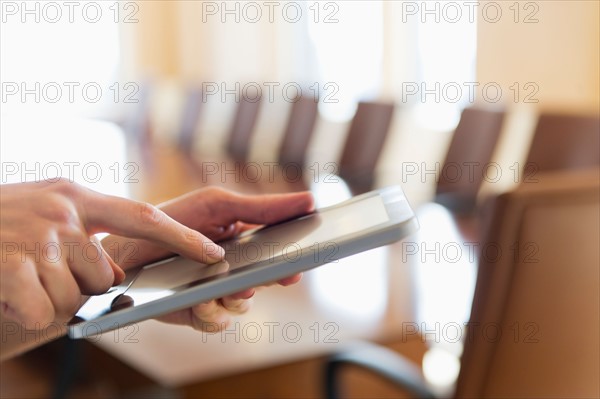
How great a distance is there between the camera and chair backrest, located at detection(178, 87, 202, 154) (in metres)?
5.64

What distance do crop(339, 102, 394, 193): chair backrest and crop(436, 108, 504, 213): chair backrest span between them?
1.34 ft

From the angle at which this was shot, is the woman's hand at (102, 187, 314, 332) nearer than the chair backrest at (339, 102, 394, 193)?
Yes

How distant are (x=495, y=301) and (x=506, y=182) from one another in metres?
3.32

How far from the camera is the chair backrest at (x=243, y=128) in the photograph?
505 cm

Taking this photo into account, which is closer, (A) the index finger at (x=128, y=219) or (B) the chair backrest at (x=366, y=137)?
(A) the index finger at (x=128, y=219)

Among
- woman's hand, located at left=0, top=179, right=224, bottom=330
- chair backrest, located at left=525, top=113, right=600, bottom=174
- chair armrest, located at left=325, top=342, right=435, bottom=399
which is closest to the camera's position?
woman's hand, located at left=0, top=179, right=224, bottom=330

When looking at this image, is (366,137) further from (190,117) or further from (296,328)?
(296,328)

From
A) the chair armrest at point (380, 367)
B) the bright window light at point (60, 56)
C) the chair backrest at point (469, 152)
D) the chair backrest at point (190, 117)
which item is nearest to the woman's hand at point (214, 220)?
the chair armrest at point (380, 367)

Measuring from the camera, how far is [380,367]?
1.58 metres

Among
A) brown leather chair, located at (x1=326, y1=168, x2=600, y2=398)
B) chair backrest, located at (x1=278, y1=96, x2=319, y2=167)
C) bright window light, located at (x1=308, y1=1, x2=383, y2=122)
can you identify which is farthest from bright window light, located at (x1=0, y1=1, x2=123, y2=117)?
brown leather chair, located at (x1=326, y1=168, x2=600, y2=398)

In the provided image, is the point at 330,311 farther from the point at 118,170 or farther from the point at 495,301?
the point at 118,170

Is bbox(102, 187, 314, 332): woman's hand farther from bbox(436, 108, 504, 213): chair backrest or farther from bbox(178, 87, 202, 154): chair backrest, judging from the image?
bbox(178, 87, 202, 154): chair backrest

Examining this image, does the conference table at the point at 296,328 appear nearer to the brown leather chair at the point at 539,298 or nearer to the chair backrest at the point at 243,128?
the brown leather chair at the point at 539,298

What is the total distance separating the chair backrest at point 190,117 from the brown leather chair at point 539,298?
4613 mm
